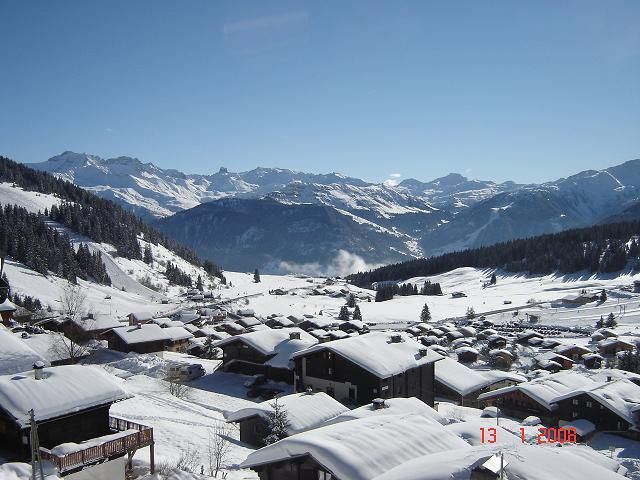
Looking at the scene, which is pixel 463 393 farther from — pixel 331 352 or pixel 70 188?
pixel 70 188

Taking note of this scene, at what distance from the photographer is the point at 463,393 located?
4984 cm

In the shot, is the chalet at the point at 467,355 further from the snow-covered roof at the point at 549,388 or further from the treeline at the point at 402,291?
the treeline at the point at 402,291

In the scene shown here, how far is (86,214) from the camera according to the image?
17438 cm

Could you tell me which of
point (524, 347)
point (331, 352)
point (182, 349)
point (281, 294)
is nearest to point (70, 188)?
point (281, 294)

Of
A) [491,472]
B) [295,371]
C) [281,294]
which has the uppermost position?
[491,472]

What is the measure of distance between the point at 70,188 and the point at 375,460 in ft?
691

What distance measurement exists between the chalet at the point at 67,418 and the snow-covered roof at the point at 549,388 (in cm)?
3502

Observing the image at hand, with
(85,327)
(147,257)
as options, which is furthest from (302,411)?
(147,257)

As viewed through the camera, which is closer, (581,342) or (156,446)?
(156,446)

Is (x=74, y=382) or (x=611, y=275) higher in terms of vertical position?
(x=74, y=382)

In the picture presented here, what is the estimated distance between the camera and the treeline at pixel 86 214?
165125mm

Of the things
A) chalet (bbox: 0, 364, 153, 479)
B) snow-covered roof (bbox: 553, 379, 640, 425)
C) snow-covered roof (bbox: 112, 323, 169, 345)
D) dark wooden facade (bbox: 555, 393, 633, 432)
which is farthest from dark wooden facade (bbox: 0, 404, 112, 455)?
snow-covered roof (bbox: 112, 323, 169, 345)

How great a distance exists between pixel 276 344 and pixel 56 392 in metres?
31.3

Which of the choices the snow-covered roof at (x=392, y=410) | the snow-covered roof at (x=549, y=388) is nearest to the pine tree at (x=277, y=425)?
the snow-covered roof at (x=392, y=410)
